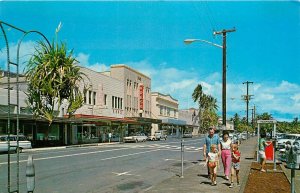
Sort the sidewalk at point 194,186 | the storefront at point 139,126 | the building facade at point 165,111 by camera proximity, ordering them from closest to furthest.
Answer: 1. the sidewalk at point 194,186
2. the storefront at point 139,126
3. the building facade at point 165,111

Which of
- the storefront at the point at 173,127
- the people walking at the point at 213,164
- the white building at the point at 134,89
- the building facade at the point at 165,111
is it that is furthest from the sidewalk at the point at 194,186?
the storefront at the point at 173,127

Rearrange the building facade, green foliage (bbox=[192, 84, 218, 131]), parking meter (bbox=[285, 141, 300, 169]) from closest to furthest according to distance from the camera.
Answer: parking meter (bbox=[285, 141, 300, 169])
the building facade
green foliage (bbox=[192, 84, 218, 131])

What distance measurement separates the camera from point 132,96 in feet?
211

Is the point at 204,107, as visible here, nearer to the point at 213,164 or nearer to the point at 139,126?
the point at 139,126

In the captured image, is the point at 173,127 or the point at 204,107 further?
the point at 204,107

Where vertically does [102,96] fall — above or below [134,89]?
below

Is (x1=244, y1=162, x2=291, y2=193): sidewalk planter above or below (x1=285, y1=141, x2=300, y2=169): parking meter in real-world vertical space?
below

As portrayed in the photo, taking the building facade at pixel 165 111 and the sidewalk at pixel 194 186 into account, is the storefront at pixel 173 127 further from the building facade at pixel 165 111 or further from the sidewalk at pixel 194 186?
the sidewalk at pixel 194 186

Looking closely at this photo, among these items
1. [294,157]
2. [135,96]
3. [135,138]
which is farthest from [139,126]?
[294,157]

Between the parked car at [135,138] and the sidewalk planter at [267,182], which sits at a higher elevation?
the sidewalk planter at [267,182]

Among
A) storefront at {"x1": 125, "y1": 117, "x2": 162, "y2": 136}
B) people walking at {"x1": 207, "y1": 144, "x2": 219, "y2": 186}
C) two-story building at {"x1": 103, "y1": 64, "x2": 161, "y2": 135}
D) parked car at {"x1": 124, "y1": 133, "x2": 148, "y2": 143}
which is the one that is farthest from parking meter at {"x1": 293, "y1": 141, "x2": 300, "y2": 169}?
two-story building at {"x1": 103, "y1": 64, "x2": 161, "y2": 135}

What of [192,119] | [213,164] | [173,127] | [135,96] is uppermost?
[135,96]

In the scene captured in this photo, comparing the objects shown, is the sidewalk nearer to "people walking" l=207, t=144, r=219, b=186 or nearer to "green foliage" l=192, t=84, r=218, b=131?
"people walking" l=207, t=144, r=219, b=186

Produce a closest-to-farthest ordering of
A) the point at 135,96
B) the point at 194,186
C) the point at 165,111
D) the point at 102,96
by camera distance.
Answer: the point at 194,186 < the point at 102,96 < the point at 135,96 < the point at 165,111
